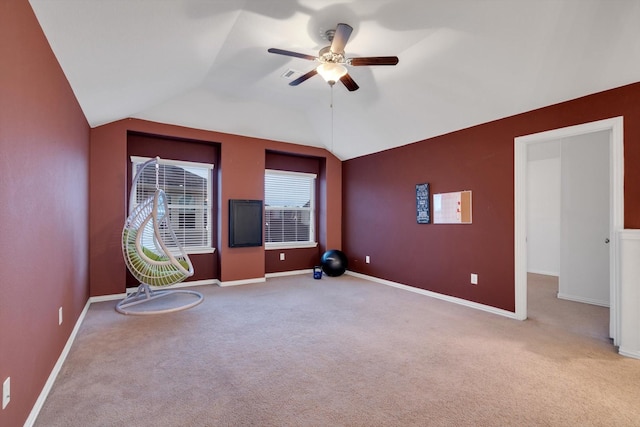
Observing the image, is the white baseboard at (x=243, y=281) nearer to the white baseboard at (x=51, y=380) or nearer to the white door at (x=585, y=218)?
the white baseboard at (x=51, y=380)

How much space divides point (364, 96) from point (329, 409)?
3.92 metres

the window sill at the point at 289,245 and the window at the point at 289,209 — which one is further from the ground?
the window at the point at 289,209

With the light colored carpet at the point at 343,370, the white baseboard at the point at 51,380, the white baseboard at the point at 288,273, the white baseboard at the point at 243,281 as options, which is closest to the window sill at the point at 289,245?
the white baseboard at the point at 288,273

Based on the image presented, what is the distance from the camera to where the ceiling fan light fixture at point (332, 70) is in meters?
2.88

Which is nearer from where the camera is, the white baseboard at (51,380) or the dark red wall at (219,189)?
the white baseboard at (51,380)

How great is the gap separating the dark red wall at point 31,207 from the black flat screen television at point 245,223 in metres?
2.58

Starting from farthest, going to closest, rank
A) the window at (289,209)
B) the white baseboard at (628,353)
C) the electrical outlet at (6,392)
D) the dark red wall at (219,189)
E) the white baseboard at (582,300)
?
the window at (289,209)
the dark red wall at (219,189)
the white baseboard at (582,300)
the white baseboard at (628,353)
the electrical outlet at (6,392)

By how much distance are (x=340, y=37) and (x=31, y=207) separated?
248cm

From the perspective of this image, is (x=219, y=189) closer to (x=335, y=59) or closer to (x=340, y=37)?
(x=335, y=59)

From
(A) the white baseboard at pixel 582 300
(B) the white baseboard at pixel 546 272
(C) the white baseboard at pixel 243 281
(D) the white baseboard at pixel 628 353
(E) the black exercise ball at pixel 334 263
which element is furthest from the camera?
(B) the white baseboard at pixel 546 272

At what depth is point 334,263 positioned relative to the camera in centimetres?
604

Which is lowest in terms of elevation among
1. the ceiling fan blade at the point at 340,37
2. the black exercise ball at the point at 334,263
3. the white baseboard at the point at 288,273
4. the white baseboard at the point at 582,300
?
the white baseboard at the point at 582,300

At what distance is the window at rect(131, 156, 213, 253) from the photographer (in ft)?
16.5

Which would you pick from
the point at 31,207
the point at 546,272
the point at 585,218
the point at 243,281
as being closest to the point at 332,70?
the point at 31,207
